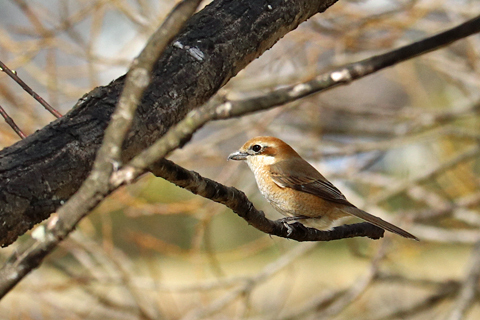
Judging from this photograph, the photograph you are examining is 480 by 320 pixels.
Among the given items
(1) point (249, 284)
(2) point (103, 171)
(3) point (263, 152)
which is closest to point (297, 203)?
(3) point (263, 152)

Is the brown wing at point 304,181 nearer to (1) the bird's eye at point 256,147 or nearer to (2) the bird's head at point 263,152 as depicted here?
(2) the bird's head at point 263,152

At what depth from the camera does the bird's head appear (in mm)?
4289

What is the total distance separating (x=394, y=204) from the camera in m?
11.3

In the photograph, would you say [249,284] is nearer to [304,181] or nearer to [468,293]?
[304,181]

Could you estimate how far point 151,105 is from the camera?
6.07ft

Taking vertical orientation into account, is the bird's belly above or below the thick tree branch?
below

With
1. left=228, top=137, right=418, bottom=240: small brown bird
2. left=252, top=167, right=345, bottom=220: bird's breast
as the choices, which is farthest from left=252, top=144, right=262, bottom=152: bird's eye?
left=252, top=167, right=345, bottom=220: bird's breast

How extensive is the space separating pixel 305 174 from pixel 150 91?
242 centimetres

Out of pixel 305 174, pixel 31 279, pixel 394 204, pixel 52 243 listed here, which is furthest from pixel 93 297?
pixel 394 204

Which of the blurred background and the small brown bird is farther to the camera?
the blurred background

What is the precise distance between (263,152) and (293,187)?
474 millimetres

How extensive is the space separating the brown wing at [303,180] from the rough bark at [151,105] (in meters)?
1.77

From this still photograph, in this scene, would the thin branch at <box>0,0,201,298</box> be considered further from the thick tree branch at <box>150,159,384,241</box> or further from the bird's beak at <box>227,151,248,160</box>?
the bird's beak at <box>227,151,248,160</box>

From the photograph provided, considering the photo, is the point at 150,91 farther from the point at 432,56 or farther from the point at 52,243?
the point at 432,56
